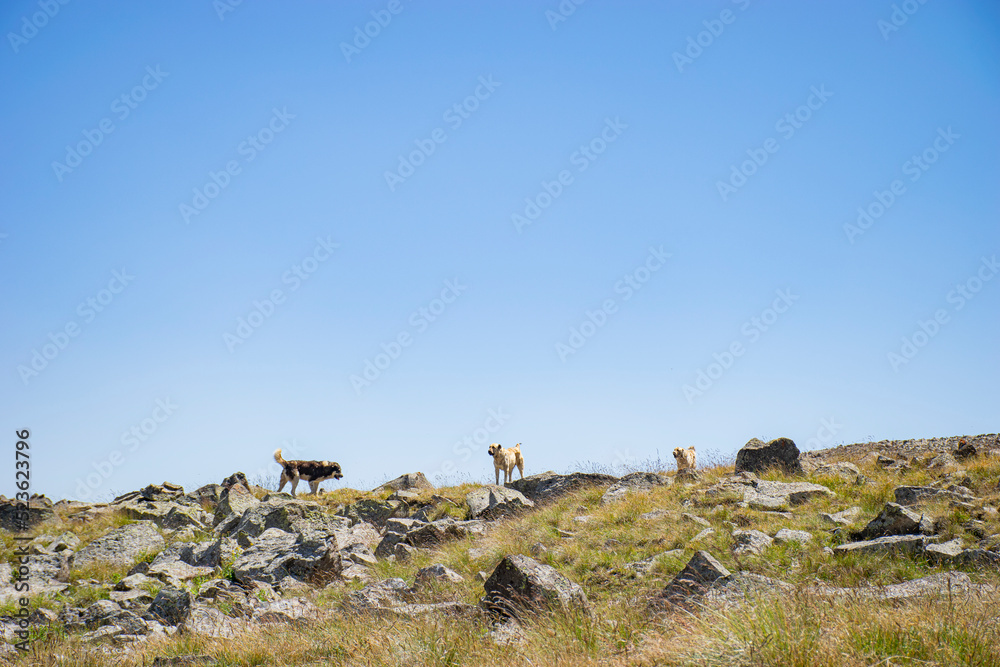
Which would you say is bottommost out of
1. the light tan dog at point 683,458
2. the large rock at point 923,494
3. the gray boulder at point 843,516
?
the gray boulder at point 843,516

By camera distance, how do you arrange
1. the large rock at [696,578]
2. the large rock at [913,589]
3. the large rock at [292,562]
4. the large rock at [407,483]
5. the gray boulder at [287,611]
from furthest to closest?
1. the large rock at [407,483]
2. the large rock at [292,562]
3. the gray boulder at [287,611]
4. the large rock at [696,578]
5. the large rock at [913,589]

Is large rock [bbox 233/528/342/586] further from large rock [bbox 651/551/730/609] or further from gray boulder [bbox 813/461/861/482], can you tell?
gray boulder [bbox 813/461/861/482]

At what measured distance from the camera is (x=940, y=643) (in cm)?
461

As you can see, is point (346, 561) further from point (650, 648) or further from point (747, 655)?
point (747, 655)

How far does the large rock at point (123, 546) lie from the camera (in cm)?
1418

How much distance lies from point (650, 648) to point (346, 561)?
26.8 feet

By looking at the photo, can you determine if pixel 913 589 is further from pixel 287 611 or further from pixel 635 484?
pixel 635 484

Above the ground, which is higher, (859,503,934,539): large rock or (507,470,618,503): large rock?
(507,470,618,503): large rock

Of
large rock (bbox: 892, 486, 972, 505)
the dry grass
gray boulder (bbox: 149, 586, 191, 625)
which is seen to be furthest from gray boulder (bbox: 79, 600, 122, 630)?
large rock (bbox: 892, 486, 972, 505)

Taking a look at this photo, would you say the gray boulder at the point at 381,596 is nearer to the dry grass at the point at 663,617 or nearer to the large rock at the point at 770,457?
the dry grass at the point at 663,617

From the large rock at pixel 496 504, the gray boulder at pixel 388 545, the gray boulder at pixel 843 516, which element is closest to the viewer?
the gray boulder at pixel 843 516

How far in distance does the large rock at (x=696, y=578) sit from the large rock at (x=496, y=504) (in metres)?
7.63

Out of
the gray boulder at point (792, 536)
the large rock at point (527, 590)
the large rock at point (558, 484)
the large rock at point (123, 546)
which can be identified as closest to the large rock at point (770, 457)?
the large rock at point (558, 484)

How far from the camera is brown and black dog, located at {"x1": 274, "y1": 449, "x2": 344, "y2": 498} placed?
79.9 feet
